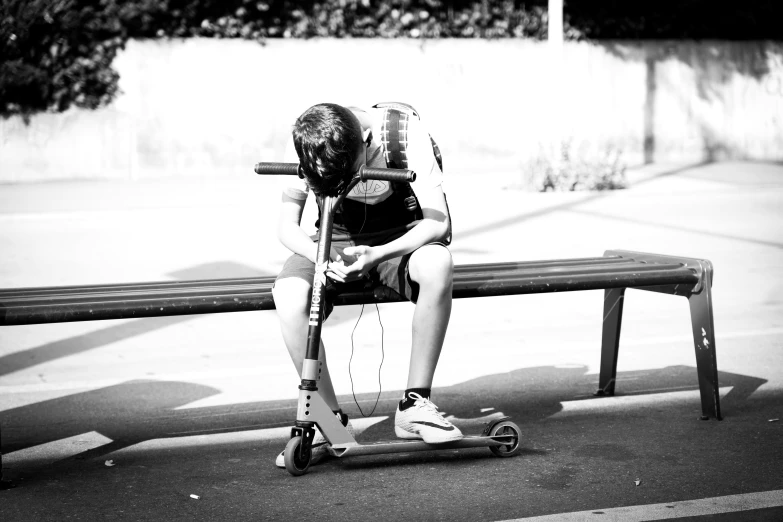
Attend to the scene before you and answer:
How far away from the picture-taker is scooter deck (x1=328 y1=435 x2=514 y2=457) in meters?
3.72

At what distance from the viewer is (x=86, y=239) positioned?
1033 cm

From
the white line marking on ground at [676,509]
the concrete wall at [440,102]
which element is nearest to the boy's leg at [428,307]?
the white line marking on ground at [676,509]

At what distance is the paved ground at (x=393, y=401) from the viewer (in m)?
3.54

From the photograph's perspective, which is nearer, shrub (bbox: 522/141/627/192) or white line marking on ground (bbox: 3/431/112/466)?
white line marking on ground (bbox: 3/431/112/466)

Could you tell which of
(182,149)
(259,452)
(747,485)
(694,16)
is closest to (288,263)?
(259,452)

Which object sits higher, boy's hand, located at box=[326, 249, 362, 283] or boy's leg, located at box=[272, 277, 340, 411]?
boy's hand, located at box=[326, 249, 362, 283]

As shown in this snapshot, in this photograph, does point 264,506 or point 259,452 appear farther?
point 259,452

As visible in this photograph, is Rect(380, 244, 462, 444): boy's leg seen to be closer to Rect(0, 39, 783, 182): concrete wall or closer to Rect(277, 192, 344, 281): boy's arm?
Rect(277, 192, 344, 281): boy's arm

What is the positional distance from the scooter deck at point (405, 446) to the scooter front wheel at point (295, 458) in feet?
0.33

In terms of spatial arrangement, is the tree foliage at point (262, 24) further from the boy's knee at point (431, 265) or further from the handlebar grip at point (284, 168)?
the boy's knee at point (431, 265)

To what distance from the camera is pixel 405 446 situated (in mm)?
3781

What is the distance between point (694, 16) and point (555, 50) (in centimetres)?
651

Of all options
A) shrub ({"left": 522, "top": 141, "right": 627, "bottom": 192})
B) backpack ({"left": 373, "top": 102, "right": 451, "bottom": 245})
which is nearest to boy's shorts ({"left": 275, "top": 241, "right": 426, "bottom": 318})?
backpack ({"left": 373, "top": 102, "right": 451, "bottom": 245})

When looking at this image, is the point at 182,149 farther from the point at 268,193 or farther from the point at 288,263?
the point at 288,263
